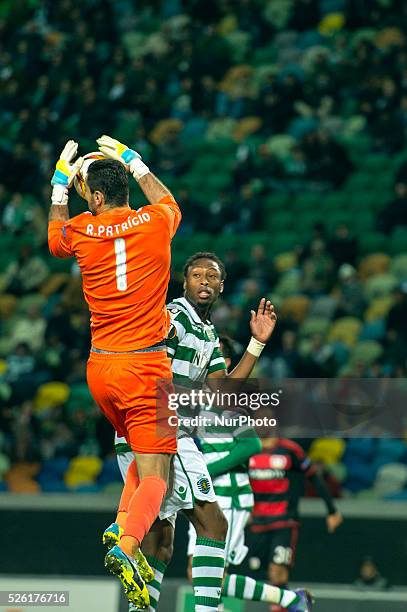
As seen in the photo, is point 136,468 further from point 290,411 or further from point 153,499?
point 290,411

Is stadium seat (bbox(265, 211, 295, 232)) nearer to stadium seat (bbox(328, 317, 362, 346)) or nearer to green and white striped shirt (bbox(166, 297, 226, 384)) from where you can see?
stadium seat (bbox(328, 317, 362, 346))

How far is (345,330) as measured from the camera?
42.0 ft

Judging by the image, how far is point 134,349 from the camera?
19.2 ft

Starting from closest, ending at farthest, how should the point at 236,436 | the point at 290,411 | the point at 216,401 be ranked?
the point at 216,401 < the point at 236,436 < the point at 290,411

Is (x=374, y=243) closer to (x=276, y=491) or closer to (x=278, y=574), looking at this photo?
(x=276, y=491)

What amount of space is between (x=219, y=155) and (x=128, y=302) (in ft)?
33.1

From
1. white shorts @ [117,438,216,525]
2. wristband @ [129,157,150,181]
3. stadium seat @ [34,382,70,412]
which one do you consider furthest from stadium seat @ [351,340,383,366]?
wristband @ [129,157,150,181]

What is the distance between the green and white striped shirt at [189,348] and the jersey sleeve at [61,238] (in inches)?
26.1

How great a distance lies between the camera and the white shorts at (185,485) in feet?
19.9

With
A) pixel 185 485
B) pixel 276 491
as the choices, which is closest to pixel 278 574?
pixel 276 491

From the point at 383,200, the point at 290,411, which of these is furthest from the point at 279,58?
the point at 290,411

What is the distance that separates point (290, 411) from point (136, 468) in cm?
247

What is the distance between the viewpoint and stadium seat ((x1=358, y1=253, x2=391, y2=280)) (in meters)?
13.7

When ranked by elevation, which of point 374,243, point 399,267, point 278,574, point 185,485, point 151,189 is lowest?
point 278,574
